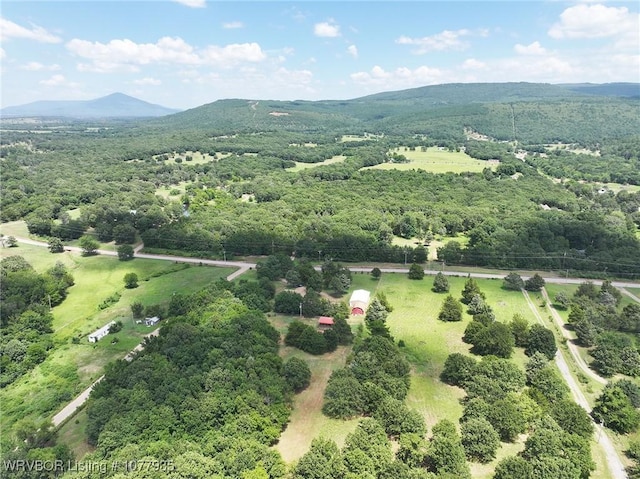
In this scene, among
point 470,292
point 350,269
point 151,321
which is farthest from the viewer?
point 350,269

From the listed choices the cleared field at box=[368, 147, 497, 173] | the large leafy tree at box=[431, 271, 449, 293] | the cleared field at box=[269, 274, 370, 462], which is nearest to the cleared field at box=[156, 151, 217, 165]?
the cleared field at box=[368, 147, 497, 173]

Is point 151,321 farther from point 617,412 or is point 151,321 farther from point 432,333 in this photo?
point 617,412

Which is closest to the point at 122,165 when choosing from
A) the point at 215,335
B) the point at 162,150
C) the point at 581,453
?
the point at 162,150

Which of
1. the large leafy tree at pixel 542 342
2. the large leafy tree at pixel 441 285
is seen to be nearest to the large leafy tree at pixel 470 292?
the large leafy tree at pixel 441 285

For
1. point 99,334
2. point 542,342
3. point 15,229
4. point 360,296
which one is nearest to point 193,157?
point 15,229

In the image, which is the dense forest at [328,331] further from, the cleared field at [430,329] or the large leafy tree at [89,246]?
the cleared field at [430,329]

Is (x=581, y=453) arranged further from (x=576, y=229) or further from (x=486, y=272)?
(x=576, y=229)

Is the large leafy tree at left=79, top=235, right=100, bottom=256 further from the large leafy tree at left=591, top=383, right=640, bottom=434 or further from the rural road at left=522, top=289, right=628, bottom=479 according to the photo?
the large leafy tree at left=591, top=383, right=640, bottom=434
